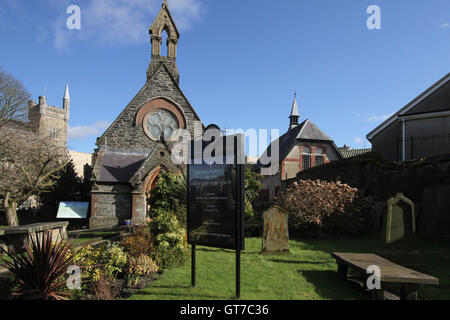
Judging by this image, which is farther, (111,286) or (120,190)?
(120,190)

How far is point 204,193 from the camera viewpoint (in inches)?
225

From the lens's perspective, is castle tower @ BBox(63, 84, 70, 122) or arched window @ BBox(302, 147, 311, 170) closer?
arched window @ BBox(302, 147, 311, 170)

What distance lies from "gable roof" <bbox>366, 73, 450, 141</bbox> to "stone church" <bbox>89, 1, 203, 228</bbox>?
14.5m

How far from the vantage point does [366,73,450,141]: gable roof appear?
17.1 meters

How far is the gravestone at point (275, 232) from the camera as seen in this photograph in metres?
8.73

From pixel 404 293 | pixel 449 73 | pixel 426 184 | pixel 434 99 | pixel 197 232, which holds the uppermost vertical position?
pixel 449 73

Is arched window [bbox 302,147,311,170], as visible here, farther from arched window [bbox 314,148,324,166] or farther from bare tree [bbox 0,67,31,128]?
bare tree [bbox 0,67,31,128]

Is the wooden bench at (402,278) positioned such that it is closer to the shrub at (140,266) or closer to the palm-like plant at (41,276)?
the shrub at (140,266)

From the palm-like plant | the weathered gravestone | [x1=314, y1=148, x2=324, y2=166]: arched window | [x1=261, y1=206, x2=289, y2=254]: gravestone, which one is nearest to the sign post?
the palm-like plant

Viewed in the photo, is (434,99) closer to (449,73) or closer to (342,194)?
(449,73)

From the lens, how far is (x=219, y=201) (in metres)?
5.43

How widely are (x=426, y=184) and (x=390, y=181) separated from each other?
1.68 metres

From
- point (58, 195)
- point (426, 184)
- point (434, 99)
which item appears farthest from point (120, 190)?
point (434, 99)

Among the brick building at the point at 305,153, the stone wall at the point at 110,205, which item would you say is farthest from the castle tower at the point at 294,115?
the stone wall at the point at 110,205
